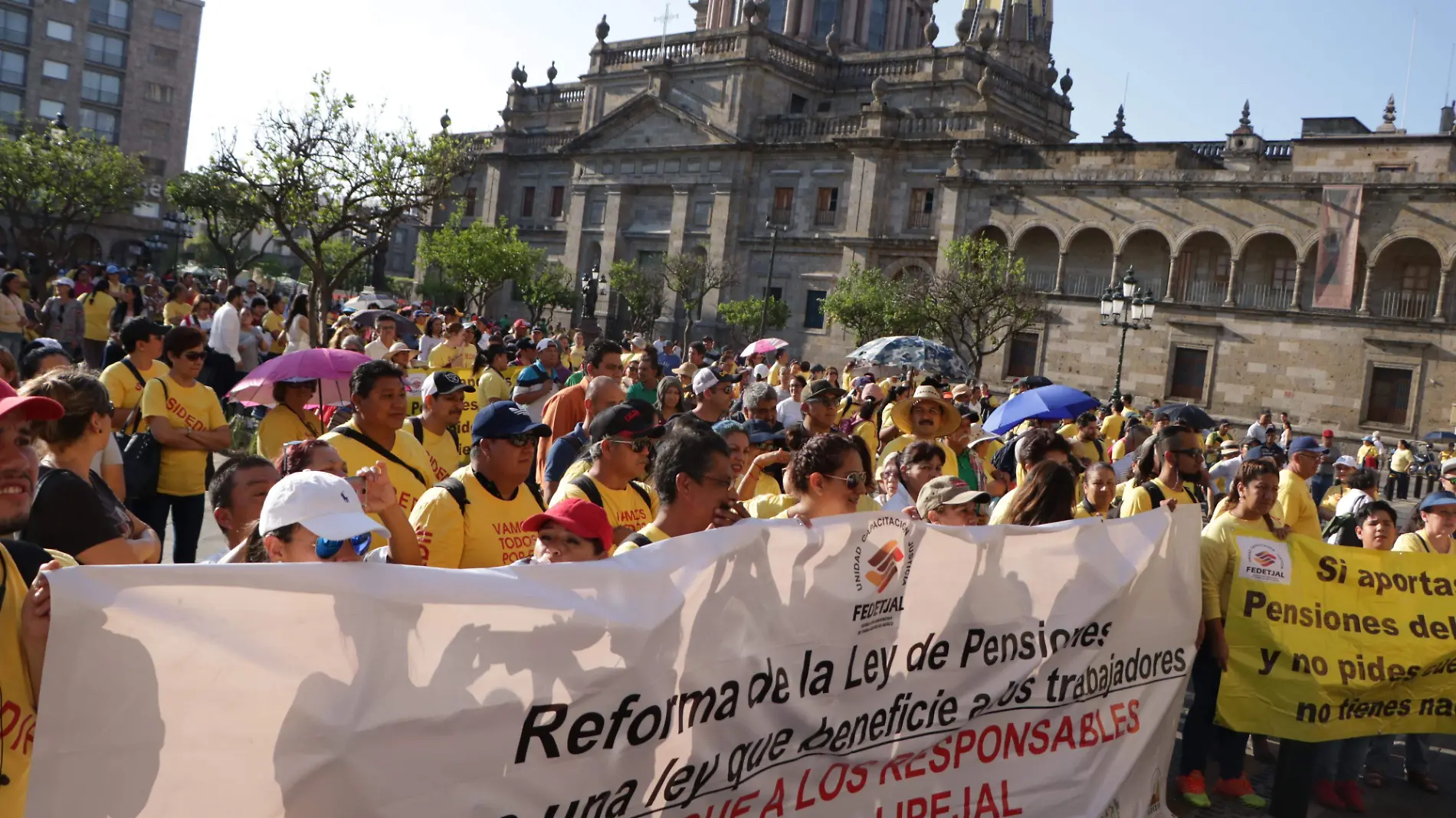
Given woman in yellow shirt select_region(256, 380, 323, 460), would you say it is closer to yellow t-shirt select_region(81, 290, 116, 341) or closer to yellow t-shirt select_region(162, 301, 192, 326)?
yellow t-shirt select_region(162, 301, 192, 326)

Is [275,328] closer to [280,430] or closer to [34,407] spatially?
[280,430]

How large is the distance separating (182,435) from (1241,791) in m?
5.87

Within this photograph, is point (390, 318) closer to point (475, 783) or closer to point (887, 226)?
point (475, 783)

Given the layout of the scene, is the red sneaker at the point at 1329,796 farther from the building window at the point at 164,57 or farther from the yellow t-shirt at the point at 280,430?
the building window at the point at 164,57

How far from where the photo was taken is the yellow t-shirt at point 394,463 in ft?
17.7

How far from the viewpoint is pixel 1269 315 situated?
1497 inches

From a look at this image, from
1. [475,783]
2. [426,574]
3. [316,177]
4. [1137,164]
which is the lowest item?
[475,783]

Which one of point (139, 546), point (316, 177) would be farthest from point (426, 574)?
point (316, 177)

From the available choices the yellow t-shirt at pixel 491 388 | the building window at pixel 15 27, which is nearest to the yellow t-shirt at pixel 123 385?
the yellow t-shirt at pixel 491 388

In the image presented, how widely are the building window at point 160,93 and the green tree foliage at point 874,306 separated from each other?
55.6 meters

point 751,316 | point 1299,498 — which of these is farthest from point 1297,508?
point 751,316

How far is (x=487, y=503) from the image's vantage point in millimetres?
4832

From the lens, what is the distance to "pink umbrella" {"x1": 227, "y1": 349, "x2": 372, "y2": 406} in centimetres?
700

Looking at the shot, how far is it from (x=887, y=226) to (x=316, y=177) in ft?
92.6
